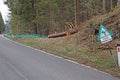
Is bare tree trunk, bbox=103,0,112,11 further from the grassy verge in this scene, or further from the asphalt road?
the asphalt road

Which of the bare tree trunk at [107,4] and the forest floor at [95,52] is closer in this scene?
the forest floor at [95,52]

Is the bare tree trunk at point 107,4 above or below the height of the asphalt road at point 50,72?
above

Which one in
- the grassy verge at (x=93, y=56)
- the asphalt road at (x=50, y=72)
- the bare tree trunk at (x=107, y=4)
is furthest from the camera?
the bare tree trunk at (x=107, y=4)

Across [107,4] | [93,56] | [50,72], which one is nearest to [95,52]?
[93,56]

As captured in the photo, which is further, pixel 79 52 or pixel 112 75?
pixel 79 52

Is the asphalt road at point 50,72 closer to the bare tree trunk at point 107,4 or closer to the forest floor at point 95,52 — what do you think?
the forest floor at point 95,52

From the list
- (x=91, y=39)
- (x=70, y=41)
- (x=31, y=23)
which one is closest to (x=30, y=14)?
(x=31, y=23)

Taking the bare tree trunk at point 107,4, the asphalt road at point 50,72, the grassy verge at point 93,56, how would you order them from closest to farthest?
the asphalt road at point 50,72
the grassy verge at point 93,56
the bare tree trunk at point 107,4

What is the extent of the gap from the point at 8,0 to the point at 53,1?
7.76 meters

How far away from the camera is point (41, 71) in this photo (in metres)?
11.2

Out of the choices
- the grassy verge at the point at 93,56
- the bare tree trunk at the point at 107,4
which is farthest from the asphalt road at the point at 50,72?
the bare tree trunk at the point at 107,4

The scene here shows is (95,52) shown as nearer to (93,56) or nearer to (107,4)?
(93,56)

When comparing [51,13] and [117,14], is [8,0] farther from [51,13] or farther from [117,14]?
[117,14]

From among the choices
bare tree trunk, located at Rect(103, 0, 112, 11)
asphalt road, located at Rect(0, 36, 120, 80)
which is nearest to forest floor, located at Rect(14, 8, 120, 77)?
asphalt road, located at Rect(0, 36, 120, 80)
